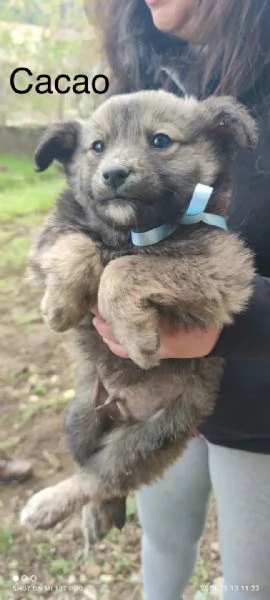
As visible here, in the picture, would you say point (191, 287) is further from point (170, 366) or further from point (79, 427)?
point (79, 427)

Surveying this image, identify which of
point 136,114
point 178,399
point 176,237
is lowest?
point 178,399

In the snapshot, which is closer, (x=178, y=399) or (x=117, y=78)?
(x=178, y=399)

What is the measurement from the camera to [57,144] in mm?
1500

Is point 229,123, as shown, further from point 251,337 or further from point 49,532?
point 49,532

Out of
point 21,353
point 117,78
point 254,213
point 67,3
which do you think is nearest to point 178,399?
point 254,213

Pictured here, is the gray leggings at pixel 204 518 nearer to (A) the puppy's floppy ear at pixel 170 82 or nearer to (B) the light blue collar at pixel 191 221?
(B) the light blue collar at pixel 191 221

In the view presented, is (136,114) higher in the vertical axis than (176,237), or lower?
higher

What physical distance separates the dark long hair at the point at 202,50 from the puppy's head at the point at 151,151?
0.11m

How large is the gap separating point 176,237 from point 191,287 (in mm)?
150

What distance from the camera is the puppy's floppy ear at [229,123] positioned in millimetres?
1246

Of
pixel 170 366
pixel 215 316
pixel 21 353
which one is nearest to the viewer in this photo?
pixel 215 316

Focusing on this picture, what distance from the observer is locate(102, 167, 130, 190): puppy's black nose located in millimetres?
1213

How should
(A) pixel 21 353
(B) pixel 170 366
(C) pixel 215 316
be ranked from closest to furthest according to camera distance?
(C) pixel 215 316 < (B) pixel 170 366 < (A) pixel 21 353

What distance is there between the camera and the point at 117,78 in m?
1.75
